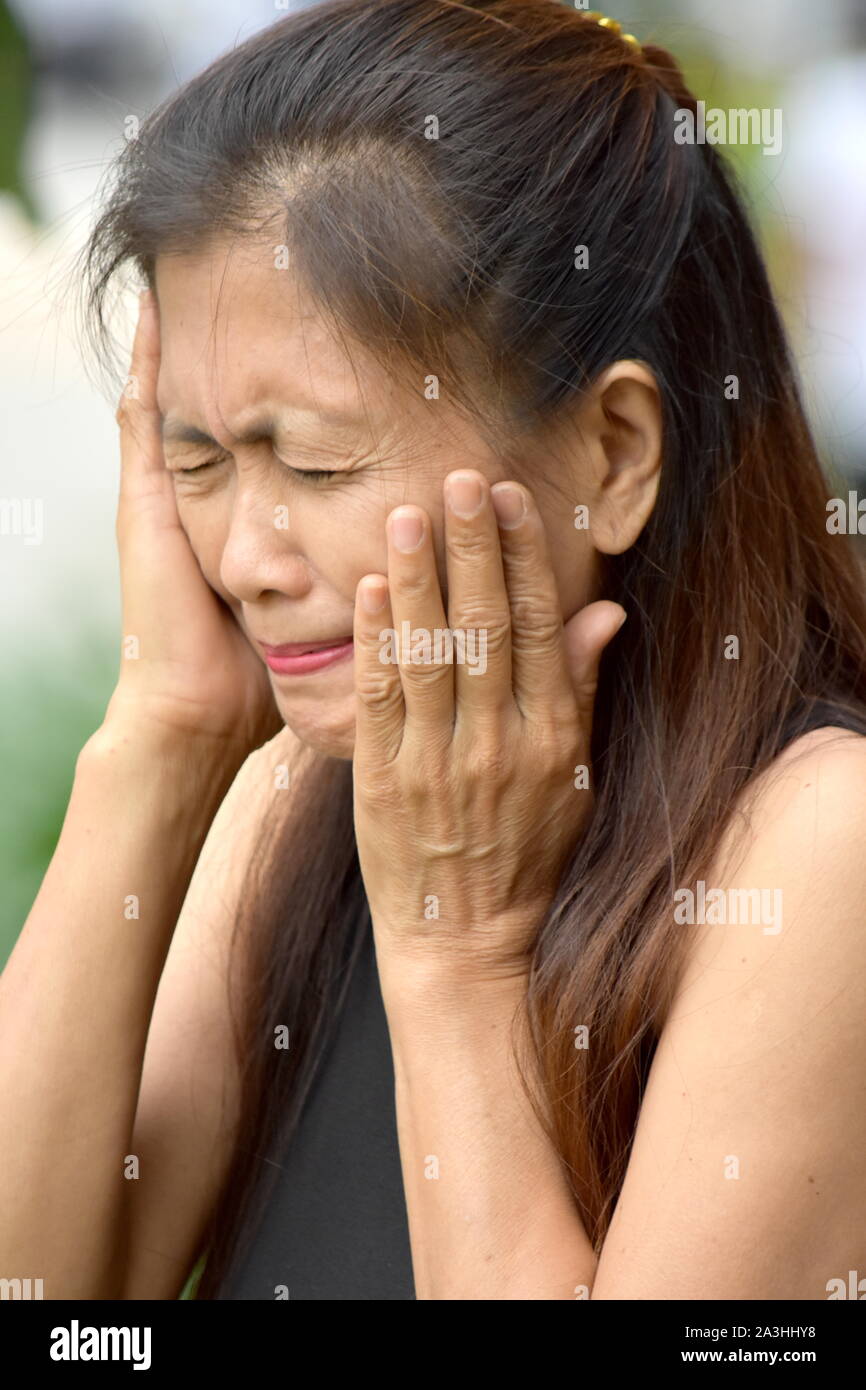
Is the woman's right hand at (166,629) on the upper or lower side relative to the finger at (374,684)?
upper

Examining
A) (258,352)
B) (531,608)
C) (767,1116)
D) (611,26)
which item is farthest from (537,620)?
(611,26)

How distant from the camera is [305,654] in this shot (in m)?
1.42

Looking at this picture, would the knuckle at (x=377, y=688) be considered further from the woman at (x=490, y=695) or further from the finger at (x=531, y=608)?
the finger at (x=531, y=608)

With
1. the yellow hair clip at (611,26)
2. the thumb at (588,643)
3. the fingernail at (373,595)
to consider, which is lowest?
the thumb at (588,643)

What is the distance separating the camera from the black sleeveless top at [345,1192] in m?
1.50

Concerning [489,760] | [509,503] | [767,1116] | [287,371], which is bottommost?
[767,1116]

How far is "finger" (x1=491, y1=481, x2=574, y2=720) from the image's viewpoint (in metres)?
1.29

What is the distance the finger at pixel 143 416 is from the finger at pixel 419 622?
0.41 meters

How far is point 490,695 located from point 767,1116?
431 mm

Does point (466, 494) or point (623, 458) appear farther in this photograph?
point (623, 458)

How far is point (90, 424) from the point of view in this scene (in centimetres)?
267

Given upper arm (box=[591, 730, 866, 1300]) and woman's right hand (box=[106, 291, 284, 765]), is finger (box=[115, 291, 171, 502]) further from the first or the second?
upper arm (box=[591, 730, 866, 1300])

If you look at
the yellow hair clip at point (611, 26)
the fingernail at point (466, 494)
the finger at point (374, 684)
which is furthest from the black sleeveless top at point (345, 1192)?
the yellow hair clip at point (611, 26)

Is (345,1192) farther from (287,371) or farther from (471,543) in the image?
(287,371)
